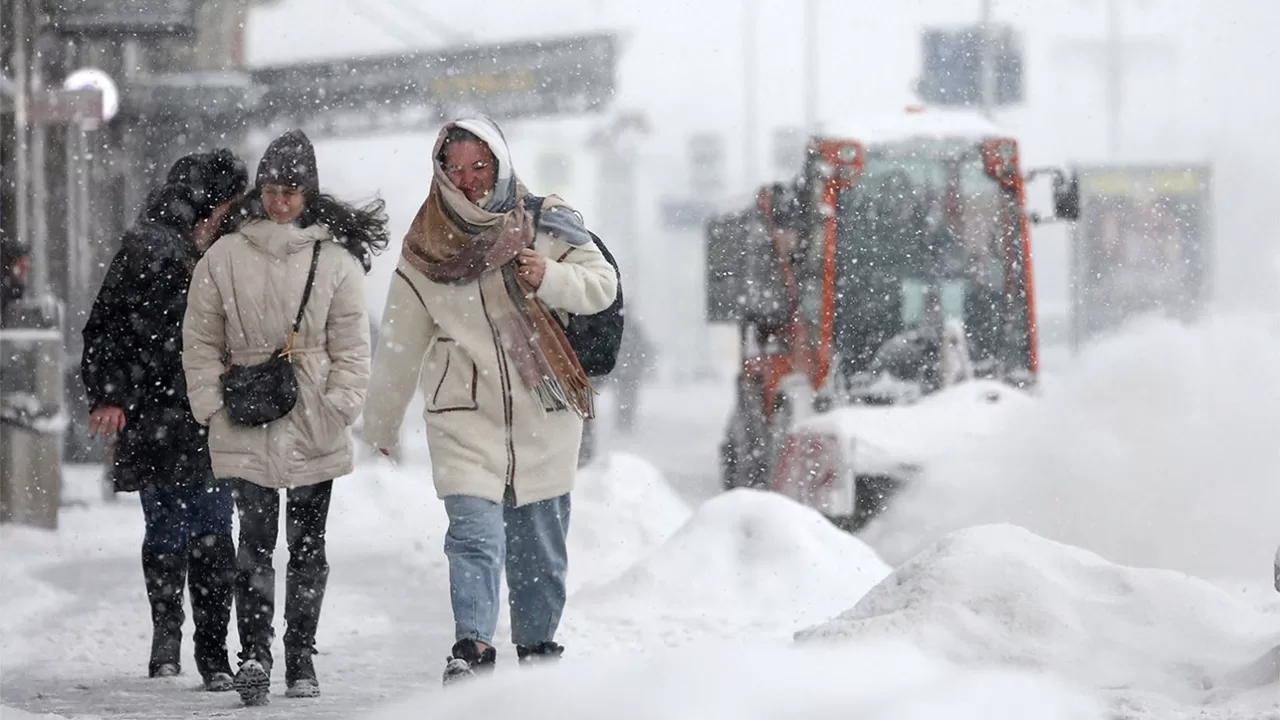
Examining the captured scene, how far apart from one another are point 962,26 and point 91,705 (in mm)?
18275

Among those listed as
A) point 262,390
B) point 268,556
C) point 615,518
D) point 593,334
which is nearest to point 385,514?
point 615,518

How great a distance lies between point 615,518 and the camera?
11055mm

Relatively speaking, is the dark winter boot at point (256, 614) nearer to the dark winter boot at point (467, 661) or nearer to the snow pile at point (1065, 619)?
the dark winter boot at point (467, 661)

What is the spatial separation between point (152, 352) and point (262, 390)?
0.73 metres

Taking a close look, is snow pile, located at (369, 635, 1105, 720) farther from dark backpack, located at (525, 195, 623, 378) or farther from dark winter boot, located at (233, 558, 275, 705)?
dark winter boot, located at (233, 558, 275, 705)

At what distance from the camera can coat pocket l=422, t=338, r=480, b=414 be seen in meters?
5.32

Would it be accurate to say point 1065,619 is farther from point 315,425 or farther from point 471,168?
point 315,425

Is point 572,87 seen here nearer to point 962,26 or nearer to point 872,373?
point 962,26

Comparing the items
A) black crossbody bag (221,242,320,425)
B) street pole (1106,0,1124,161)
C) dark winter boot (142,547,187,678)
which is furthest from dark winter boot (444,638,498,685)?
street pole (1106,0,1124,161)

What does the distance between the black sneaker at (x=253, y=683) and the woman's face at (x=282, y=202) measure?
1.33 m

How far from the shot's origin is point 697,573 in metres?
8.41

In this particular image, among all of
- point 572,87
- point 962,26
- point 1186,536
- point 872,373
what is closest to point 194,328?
point 1186,536

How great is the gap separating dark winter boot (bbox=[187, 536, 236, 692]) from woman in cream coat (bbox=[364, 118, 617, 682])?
3.68ft

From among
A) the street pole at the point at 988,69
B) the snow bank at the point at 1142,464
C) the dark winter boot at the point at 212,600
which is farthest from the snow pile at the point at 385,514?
the street pole at the point at 988,69
